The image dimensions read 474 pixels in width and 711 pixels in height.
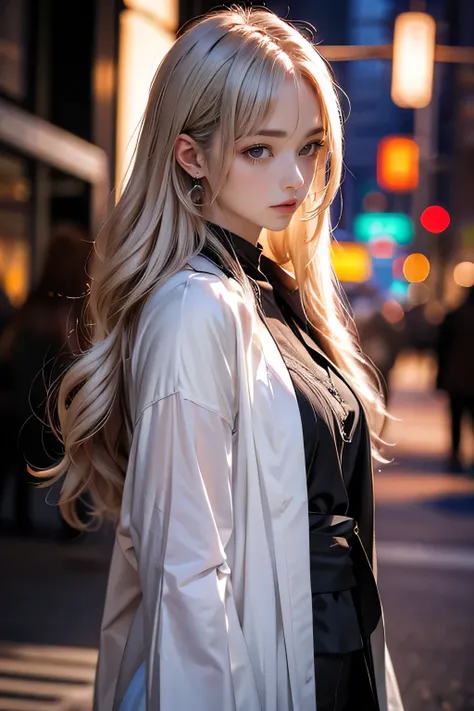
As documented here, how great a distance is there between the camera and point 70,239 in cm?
573

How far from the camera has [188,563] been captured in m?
1.62

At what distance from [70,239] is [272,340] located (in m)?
4.04

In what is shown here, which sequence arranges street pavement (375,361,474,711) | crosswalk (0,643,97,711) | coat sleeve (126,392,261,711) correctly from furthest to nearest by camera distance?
street pavement (375,361,474,711) → crosswalk (0,643,97,711) → coat sleeve (126,392,261,711)

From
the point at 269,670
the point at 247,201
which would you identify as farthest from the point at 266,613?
the point at 247,201

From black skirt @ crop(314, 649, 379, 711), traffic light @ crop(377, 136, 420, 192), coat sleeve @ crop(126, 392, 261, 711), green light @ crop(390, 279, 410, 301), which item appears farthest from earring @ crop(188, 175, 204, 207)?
green light @ crop(390, 279, 410, 301)

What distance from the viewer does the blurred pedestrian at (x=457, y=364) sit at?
9.15 meters

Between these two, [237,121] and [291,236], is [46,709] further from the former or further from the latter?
[237,121]

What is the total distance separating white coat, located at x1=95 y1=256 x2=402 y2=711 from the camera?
1.62 metres

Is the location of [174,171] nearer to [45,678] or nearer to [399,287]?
[45,678]

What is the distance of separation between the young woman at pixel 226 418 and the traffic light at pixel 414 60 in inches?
246

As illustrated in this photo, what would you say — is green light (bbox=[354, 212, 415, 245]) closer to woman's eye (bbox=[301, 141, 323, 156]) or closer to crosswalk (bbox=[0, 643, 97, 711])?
crosswalk (bbox=[0, 643, 97, 711])

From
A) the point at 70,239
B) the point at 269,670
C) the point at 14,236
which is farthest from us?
the point at 14,236

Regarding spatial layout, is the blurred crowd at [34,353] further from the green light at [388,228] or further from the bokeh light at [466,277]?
the green light at [388,228]

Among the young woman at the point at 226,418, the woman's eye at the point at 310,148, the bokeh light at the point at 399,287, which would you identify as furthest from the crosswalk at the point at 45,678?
the bokeh light at the point at 399,287
